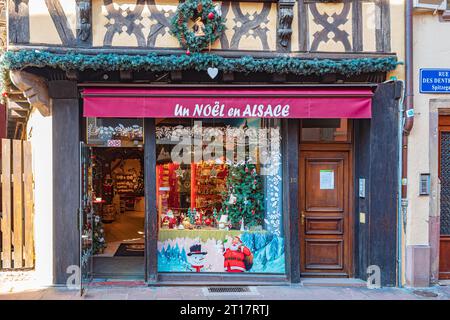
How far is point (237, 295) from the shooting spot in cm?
616

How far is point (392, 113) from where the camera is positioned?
21.9ft

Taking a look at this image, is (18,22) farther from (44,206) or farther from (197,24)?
(44,206)

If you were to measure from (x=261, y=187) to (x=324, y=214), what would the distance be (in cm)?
121

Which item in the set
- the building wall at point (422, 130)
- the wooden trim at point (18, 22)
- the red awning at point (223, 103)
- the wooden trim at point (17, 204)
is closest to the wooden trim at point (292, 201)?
the red awning at point (223, 103)

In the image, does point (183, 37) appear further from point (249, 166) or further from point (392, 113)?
point (392, 113)

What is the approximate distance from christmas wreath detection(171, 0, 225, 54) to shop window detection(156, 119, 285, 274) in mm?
1401

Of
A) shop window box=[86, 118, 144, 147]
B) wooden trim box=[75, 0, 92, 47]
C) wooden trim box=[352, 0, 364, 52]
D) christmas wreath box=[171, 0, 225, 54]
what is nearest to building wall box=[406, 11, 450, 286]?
wooden trim box=[352, 0, 364, 52]

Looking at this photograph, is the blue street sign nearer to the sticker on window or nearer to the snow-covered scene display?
the sticker on window

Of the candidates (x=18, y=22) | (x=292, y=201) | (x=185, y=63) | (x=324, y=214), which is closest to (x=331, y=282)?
(x=324, y=214)

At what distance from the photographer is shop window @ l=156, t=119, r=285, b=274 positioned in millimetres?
6922

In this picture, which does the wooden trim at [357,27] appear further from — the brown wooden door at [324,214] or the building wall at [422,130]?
the brown wooden door at [324,214]

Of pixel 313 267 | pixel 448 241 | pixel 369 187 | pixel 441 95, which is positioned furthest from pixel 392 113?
pixel 313 267

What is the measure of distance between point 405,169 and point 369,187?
674 mm
